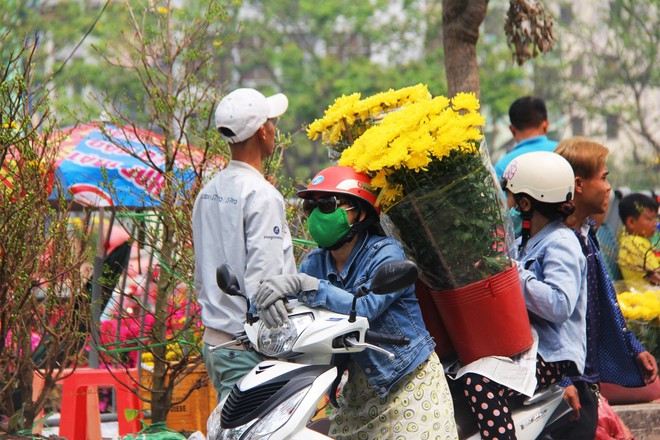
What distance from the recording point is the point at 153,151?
709 cm

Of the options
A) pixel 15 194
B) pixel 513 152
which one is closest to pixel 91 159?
pixel 15 194

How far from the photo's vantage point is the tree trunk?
7.95 metres

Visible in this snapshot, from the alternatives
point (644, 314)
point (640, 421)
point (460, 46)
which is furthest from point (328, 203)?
point (460, 46)

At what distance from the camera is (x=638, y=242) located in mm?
8266

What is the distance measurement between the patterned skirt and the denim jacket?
0.07 metres

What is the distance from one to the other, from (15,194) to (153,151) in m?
1.94

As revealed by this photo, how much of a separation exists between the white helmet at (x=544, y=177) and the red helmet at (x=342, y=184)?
36.5 inches

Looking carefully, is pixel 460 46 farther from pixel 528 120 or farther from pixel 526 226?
pixel 526 226

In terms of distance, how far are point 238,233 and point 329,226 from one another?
1.65 feet

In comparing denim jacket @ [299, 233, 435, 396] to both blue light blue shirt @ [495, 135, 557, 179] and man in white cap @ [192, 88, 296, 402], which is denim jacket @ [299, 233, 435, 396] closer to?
man in white cap @ [192, 88, 296, 402]

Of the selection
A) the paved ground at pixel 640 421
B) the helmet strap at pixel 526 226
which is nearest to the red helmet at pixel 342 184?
the helmet strap at pixel 526 226

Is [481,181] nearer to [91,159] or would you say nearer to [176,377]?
[176,377]

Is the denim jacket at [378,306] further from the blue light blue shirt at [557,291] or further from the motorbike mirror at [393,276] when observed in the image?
the blue light blue shirt at [557,291]

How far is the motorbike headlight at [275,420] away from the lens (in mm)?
3274
